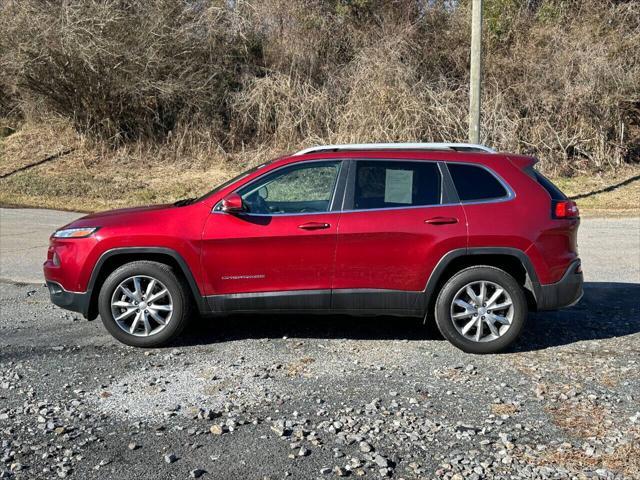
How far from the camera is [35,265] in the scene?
9.52 meters

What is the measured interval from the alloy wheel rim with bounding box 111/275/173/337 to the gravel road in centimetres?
20

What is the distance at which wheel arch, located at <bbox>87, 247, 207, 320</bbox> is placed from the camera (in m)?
5.82

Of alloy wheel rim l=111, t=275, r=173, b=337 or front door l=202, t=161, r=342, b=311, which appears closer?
front door l=202, t=161, r=342, b=311

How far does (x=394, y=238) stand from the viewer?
570 cm

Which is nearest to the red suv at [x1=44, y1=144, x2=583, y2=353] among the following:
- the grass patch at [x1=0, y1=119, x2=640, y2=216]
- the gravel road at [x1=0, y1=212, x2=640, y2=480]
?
the gravel road at [x1=0, y1=212, x2=640, y2=480]

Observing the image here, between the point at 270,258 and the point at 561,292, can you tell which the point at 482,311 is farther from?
the point at 270,258

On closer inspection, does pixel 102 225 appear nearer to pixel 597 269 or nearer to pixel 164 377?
pixel 164 377

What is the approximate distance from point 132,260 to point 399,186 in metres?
Result: 2.33

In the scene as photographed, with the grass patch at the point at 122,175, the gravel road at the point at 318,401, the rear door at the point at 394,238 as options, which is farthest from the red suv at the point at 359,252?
the grass patch at the point at 122,175

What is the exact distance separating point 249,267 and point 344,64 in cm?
1464

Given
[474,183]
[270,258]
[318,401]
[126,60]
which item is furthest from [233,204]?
[126,60]

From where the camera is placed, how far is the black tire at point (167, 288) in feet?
19.2

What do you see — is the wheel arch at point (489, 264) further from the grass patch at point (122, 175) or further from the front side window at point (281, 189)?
the grass patch at point (122, 175)

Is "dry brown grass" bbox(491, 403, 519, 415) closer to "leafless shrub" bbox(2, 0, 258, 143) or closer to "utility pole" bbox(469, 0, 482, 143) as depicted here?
"utility pole" bbox(469, 0, 482, 143)
